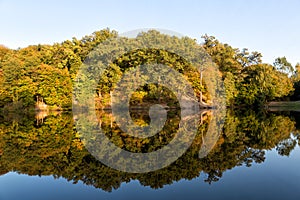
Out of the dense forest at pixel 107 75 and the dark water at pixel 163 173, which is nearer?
the dark water at pixel 163 173

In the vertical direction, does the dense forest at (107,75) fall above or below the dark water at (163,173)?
above

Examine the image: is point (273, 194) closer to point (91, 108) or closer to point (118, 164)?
point (118, 164)

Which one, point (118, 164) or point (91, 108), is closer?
point (118, 164)

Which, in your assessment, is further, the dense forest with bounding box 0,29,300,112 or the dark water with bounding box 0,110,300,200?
the dense forest with bounding box 0,29,300,112

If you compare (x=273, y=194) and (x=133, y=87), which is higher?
(x=133, y=87)

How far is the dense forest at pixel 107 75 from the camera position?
1467 inches

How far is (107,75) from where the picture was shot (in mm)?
38281

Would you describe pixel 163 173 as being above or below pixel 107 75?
below

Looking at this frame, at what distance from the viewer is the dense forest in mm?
37250

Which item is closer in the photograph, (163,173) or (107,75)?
(163,173)

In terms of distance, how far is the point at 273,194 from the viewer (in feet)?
→ 19.8

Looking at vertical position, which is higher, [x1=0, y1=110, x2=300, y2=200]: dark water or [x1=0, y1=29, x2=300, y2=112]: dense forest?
[x1=0, y1=29, x2=300, y2=112]: dense forest

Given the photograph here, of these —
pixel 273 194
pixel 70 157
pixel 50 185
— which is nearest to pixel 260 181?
pixel 273 194

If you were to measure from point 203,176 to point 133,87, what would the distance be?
99.2 feet
